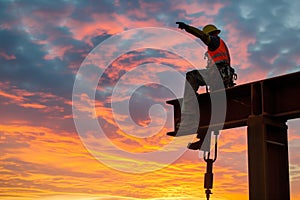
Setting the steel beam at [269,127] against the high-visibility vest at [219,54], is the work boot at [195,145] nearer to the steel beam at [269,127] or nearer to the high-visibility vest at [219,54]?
the steel beam at [269,127]

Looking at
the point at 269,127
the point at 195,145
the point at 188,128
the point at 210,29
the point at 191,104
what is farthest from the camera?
the point at 195,145

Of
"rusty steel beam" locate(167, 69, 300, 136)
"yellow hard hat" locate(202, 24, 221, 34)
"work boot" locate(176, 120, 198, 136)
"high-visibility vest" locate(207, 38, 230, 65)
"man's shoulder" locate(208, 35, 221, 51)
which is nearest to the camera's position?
"rusty steel beam" locate(167, 69, 300, 136)

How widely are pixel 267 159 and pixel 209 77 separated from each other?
2872 millimetres

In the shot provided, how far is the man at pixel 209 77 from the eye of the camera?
1238 centimetres

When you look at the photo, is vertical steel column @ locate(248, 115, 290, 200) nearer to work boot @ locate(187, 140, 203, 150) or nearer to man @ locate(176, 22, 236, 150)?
man @ locate(176, 22, 236, 150)

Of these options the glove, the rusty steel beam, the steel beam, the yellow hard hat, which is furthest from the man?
the glove

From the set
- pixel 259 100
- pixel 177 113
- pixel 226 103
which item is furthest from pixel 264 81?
pixel 177 113

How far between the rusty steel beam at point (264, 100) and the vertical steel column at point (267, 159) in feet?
0.95

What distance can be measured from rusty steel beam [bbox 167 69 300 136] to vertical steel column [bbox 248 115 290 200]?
0.95ft

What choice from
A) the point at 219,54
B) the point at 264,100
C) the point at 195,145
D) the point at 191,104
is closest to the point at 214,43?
the point at 219,54

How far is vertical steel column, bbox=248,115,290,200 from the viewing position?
407 inches

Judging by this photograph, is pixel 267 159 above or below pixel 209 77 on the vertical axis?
below

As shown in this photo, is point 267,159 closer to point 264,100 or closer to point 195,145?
point 264,100

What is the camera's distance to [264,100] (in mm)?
10977
